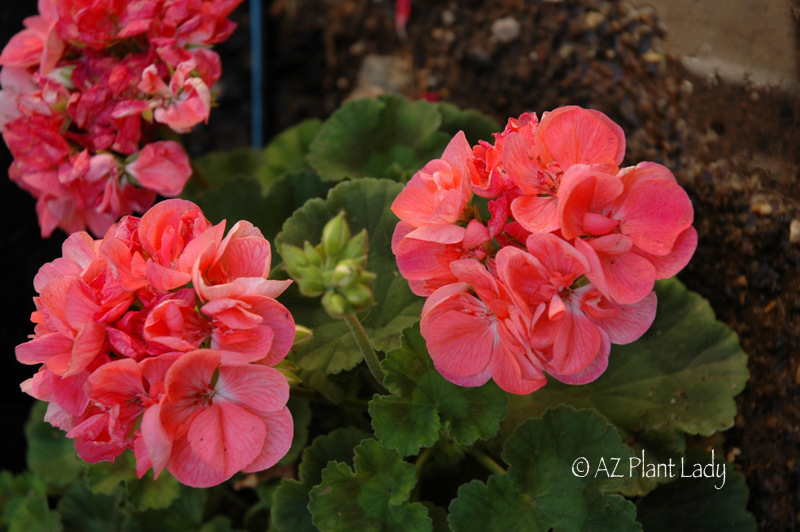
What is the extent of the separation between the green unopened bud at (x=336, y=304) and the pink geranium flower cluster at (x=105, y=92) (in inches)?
28.2

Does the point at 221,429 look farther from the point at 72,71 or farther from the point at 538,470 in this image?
the point at 72,71

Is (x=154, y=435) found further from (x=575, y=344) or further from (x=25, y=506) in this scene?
(x=25, y=506)

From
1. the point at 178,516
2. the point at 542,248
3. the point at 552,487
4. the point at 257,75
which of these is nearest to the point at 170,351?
the point at 542,248

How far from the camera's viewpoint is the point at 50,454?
6.38 feet

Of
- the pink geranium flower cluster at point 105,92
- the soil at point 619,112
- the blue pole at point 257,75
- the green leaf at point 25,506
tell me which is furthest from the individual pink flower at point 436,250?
the blue pole at point 257,75

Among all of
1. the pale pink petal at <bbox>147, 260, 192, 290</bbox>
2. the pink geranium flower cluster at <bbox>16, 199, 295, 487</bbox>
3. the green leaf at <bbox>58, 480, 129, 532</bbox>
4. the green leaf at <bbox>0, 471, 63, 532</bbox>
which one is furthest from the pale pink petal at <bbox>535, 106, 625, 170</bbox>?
the green leaf at <bbox>0, 471, 63, 532</bbox>

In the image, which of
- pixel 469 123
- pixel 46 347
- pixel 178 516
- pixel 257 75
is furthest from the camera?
pixel 257 75

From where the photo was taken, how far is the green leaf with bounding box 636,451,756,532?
54.1 inches

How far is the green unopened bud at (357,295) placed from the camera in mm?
827

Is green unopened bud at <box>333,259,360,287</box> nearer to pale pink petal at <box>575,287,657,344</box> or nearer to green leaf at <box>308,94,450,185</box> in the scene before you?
pale pink petal at <box>575,287,657,344</box>

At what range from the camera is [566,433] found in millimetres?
1233

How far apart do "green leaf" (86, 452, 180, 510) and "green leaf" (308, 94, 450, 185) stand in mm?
906

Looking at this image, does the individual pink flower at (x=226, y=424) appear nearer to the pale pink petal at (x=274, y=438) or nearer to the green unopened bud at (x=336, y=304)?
the pale pink petal at (x=274, y=438)

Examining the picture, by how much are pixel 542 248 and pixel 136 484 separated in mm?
1213
